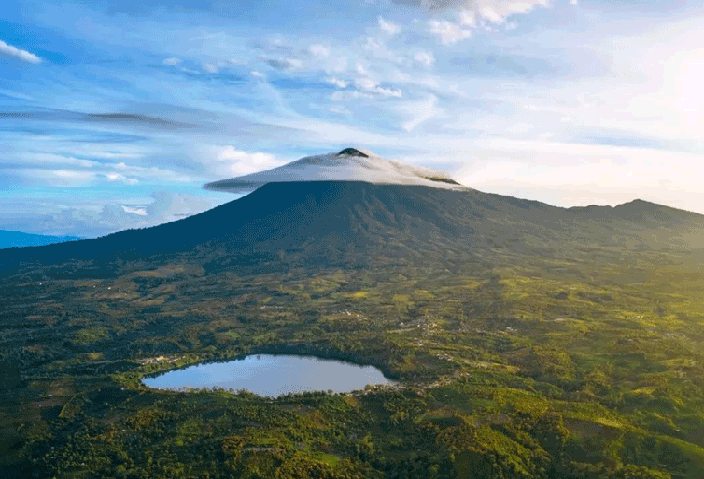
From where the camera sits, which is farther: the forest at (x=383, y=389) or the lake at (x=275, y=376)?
the lake at (x=275, y=376)

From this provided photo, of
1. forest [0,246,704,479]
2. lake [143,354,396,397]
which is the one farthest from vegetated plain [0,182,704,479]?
lake [143,354,396,397]

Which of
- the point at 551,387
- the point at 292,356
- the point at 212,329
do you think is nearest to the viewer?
the point at 551,387

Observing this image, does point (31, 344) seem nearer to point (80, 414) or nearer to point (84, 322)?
point (84, 322)

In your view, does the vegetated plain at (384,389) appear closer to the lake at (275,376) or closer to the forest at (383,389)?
the forest at (383,389)

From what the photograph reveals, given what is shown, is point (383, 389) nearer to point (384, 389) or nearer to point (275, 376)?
point (384, 389)

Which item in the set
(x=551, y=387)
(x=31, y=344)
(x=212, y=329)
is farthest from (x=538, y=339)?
(x=31, y=344)

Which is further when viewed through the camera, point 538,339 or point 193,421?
point 538,339

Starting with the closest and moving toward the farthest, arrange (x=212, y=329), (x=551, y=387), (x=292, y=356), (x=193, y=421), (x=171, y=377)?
1. (x=193, y=421)
2. (x=551, y=387)
3. (x=171, y=377)
4. (x=292, y=356)
5. (x=212, y=329)

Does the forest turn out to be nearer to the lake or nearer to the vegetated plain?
the vegetated plain

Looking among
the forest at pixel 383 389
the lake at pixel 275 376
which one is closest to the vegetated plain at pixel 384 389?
the forest at pixel 383 389
